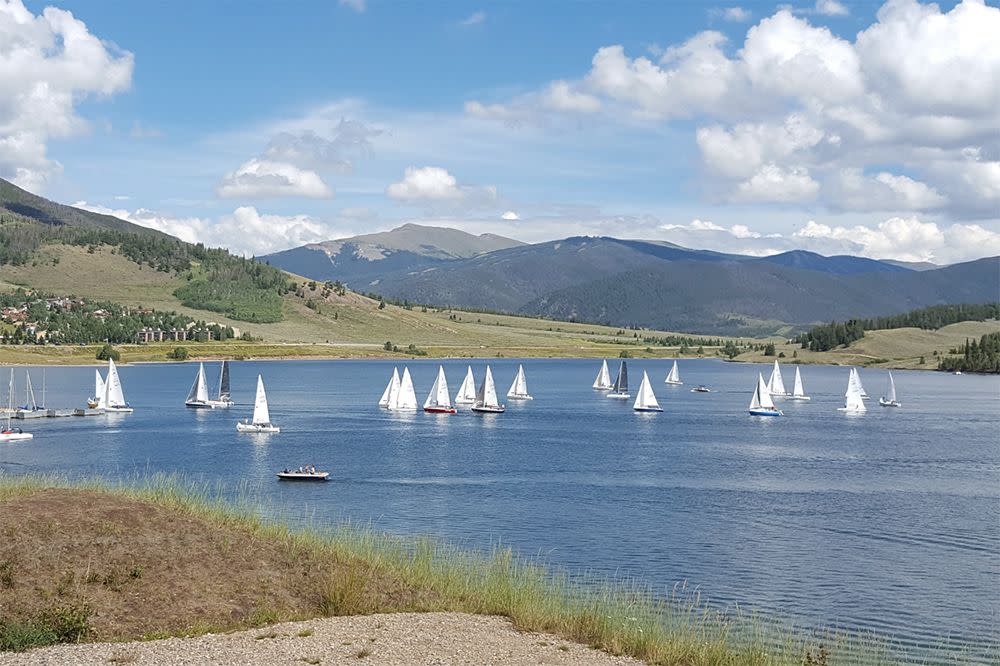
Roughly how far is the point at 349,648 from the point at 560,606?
26.6 feet

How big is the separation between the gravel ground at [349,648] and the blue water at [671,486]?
54.2 feet

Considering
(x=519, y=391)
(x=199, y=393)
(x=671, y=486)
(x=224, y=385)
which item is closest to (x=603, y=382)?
(x=519, y=391)

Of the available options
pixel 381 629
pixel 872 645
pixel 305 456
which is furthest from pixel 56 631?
pixel 305 456

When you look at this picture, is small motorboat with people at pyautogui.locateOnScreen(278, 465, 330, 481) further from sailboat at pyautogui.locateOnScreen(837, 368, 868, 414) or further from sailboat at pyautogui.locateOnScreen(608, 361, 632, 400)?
sailboat at pyautogui.locateOnScreen(608, 361, 632, 400)

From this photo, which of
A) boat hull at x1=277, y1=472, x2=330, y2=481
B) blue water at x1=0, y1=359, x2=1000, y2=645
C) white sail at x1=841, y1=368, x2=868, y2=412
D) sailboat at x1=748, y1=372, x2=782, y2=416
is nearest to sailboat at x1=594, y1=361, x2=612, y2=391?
blue water at x1=0, y1=359, x2=1000, y2=645

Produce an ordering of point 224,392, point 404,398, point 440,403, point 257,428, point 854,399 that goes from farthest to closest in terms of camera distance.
Result: point 854,399 < point 224,392 < point 404,398 < point 440,403 < point 257,428

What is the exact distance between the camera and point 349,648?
83.6 ft

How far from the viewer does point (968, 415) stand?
142m

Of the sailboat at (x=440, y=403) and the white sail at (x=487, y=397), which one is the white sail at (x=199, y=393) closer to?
the sailboat at (x=440, y=403)

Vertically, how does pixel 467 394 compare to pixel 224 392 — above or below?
below

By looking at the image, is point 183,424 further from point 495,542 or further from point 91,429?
point 495,542

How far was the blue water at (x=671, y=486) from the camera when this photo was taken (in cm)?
4650

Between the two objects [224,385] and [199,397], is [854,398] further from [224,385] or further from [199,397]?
[199,397]

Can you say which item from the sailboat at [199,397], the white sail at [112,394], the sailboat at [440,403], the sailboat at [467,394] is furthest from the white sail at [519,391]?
the white sail at [112,394]
